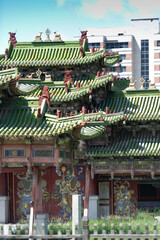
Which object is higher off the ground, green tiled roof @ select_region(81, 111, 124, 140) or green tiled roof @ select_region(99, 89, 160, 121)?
green tiled roof @ select_region(99, 89, 160, 121)

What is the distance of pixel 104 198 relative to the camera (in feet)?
104

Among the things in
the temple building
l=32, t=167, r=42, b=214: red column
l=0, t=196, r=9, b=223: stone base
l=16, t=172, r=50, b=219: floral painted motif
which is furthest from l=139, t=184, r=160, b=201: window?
l=32, t=167, r=42, b=214: red column

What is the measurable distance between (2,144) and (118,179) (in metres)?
9.83

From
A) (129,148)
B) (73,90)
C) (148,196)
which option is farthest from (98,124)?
(148,196)

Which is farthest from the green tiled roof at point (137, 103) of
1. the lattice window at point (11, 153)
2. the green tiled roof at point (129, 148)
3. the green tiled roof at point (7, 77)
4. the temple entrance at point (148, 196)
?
the lattice window at point (11, 153)

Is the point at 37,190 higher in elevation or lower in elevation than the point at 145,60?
lower

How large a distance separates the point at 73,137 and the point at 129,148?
20.3 ft

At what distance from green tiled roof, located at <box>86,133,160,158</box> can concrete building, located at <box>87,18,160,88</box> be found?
208 feet

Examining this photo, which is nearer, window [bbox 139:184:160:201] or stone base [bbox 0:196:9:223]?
stone base [bbox 0:196:9:223]

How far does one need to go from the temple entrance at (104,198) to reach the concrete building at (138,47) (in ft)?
207

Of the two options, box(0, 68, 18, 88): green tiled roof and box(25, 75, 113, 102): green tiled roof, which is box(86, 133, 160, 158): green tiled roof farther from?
box(0, 68, 18, 88): green tiled roof

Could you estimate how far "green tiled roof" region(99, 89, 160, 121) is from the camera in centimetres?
3123

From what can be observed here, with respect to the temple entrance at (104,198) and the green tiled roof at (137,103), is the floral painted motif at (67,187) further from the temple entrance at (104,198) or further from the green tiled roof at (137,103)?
the green tiled roof at (137,103)

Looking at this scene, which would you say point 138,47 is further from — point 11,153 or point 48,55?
point 11,153
